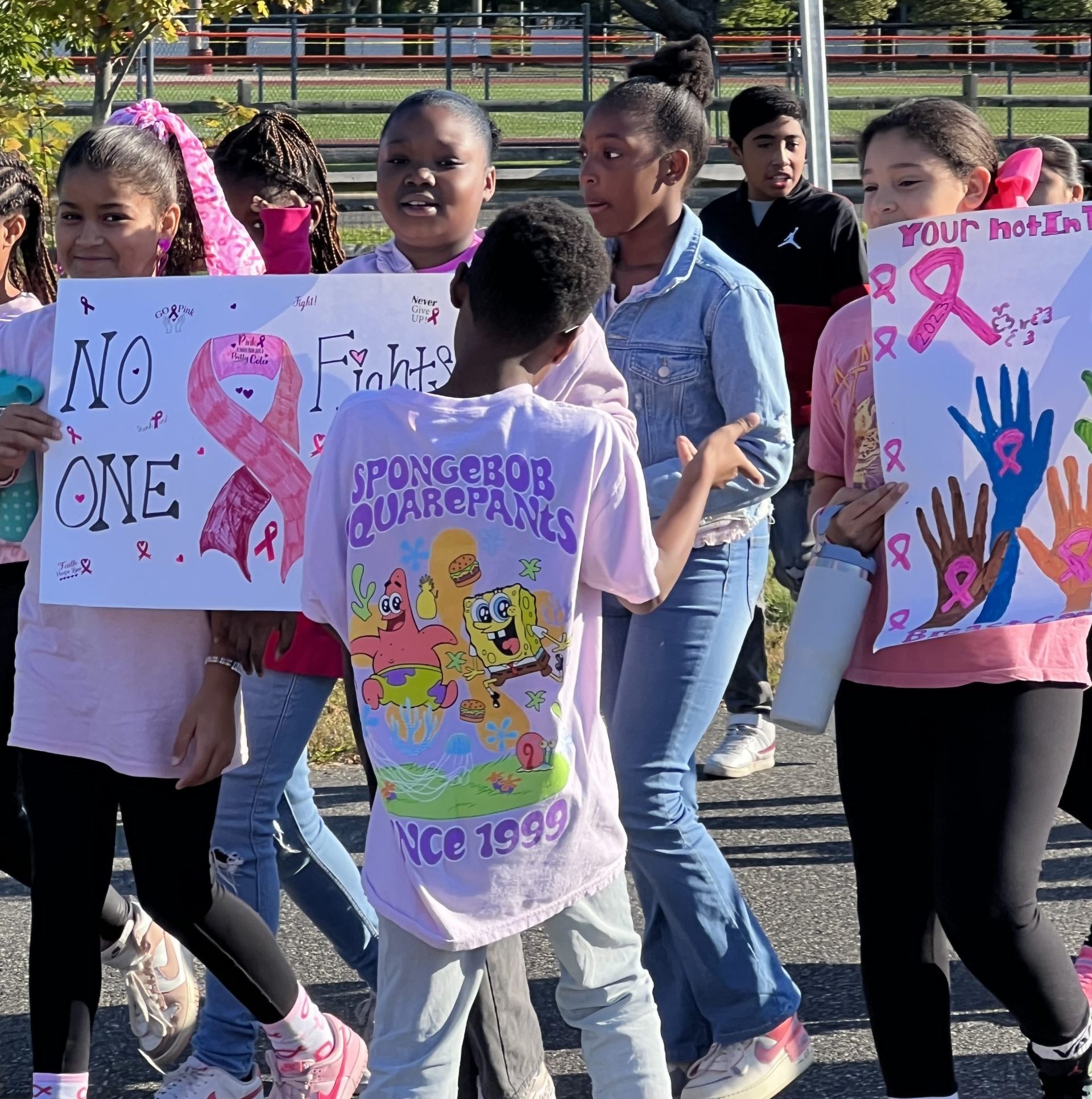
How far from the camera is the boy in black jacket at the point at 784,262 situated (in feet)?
18.9

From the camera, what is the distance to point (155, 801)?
10.2 ft

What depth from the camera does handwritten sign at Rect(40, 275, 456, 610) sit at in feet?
10.2

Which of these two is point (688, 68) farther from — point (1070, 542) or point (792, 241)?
point (792, 241)

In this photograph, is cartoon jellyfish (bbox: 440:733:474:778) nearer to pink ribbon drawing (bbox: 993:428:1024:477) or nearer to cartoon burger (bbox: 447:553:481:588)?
cartoon burger (bbox: 447:553:481:588)

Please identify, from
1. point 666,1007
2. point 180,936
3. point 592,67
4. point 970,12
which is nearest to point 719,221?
point 666,1007

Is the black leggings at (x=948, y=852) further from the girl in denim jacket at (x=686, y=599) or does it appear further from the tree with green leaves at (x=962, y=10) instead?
the tree with green leaves at (x=962, y=10)

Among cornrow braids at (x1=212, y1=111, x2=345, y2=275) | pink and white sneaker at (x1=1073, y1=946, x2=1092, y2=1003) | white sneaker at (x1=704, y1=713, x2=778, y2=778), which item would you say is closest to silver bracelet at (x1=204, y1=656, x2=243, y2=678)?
cornrow braids at (x1=212, y1=111, x2=345, y2=275)

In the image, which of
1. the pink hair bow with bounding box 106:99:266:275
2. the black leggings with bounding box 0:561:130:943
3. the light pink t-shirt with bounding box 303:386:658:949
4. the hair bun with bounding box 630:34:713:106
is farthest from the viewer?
the hair bun with bounding box 630:34:713:106

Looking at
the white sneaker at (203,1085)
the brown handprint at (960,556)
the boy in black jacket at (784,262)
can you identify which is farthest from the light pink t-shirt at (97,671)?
the boy in black jacket at (784,262)

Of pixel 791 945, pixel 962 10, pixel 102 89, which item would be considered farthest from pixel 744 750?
pixel 962 10

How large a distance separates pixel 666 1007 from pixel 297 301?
64.1 inches

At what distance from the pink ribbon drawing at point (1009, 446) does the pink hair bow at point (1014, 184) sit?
0.43 m

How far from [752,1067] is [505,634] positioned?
54.3 inches

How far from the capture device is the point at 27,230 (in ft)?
12.4
